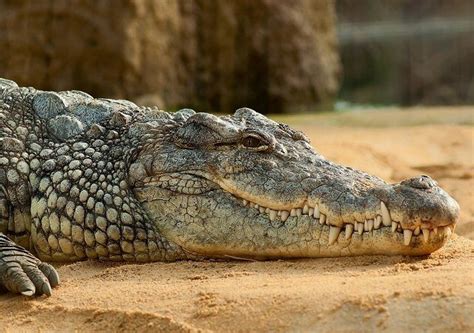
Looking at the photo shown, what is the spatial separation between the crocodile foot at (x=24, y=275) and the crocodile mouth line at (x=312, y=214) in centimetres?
71

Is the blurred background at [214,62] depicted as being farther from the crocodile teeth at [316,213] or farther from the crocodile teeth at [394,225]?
the crocodile teeth at [394,225]

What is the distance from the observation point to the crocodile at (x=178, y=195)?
3.72m

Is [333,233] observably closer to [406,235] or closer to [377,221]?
[377,221]

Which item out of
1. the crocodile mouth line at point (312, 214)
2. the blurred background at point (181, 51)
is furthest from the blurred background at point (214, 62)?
the crocodile mouth line at point (312, 214)

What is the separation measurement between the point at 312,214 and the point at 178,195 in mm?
671

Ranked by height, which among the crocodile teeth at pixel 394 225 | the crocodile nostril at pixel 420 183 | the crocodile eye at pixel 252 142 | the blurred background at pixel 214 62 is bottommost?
the crocodile teeth at pixel 394 225

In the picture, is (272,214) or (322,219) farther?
(272,214)

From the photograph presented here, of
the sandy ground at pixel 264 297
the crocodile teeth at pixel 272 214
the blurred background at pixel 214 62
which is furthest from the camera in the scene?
the blurred background at pixel 214 62

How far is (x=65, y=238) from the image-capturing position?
4.23 metres

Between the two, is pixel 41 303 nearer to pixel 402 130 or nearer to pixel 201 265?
pixel 201 265

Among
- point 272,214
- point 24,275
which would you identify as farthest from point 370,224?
point 24,275

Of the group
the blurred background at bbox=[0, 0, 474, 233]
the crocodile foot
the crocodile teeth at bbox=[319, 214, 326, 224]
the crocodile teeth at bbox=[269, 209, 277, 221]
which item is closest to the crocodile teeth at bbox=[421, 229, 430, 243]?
the crocodile teeth at bbox=[319, 214, 326, 224]

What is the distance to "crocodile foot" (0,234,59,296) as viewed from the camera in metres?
3.60

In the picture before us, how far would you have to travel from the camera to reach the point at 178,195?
13.6ft
